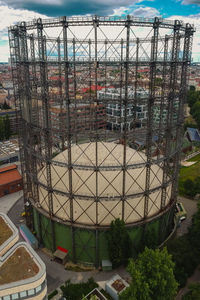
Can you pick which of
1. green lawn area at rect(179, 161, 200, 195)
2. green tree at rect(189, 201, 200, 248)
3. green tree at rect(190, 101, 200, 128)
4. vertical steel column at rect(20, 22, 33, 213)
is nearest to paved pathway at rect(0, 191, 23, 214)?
vertical steel column at rect(20, 22, 33, 213)

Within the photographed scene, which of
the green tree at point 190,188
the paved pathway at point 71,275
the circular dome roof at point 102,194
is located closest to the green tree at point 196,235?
the circular dome roof at point 102,194

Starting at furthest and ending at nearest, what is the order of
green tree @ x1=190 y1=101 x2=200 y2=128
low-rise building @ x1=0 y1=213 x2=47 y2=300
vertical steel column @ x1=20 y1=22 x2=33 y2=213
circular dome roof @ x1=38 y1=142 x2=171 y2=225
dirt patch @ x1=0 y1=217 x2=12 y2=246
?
green tree @ x1=190 y1=101 x2=200 y2=128
vertical steel column @ x1=20 y1=22 x2=33 y2=213
circular dome roof @ x1=38 y1=142 x2=171 y2=225
dirt patch @ x1=0 y1=217 x2=12 y2=246
low-rise building @ x1=0 y1=213 x2=47 y2=300

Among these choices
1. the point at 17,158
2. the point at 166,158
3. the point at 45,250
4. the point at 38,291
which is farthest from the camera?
the point at 17,158

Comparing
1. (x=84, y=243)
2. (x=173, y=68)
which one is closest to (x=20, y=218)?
(x=84, y=243)

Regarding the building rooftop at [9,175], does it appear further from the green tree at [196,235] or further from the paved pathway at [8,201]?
the green tree at [196,235]

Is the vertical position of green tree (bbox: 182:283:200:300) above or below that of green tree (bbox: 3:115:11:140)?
below

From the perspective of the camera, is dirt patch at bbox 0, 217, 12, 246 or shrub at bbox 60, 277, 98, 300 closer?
dirt patch at bbox 0, 217, 12, 246

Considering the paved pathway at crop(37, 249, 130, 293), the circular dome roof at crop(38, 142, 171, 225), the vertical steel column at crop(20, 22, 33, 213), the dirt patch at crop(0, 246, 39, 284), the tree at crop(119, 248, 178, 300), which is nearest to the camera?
the dirt patch at crop(0, 246, 39, 284)

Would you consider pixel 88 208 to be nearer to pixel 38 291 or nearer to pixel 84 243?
pixel 84 243

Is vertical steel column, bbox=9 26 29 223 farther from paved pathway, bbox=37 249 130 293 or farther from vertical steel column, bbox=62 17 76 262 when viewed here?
paved pathway, bbox=37 249 130 293
